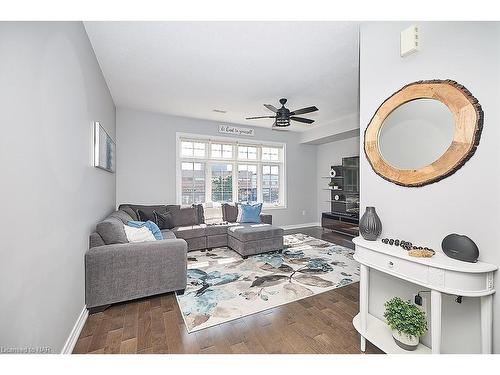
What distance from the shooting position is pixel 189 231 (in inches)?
160

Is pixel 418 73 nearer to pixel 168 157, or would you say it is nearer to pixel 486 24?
pixel 486 24

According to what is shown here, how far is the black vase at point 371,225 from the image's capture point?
1687mm

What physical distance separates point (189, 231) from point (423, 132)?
363 cm

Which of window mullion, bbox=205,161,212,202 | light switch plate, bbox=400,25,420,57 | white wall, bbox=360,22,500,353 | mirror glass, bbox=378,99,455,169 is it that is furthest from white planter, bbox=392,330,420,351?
window mullion, bbox=205,161,212,202

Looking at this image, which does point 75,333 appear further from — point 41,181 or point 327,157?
point 327,157

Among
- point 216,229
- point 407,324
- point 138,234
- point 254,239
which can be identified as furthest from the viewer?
point 216,229

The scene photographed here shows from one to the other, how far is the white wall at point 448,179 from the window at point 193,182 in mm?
4100

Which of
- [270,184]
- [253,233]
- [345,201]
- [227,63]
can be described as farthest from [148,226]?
[345,201]

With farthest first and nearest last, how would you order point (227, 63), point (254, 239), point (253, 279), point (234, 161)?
point (234, 161), point (254, 239), point (253, 279), point (227, 63)

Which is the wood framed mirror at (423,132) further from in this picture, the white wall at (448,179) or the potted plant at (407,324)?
the potted plant at (407,324)

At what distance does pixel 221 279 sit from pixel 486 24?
3.21m

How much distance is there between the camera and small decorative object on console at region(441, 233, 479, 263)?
122 cm

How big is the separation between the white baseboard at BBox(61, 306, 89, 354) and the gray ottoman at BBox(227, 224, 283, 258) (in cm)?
221
